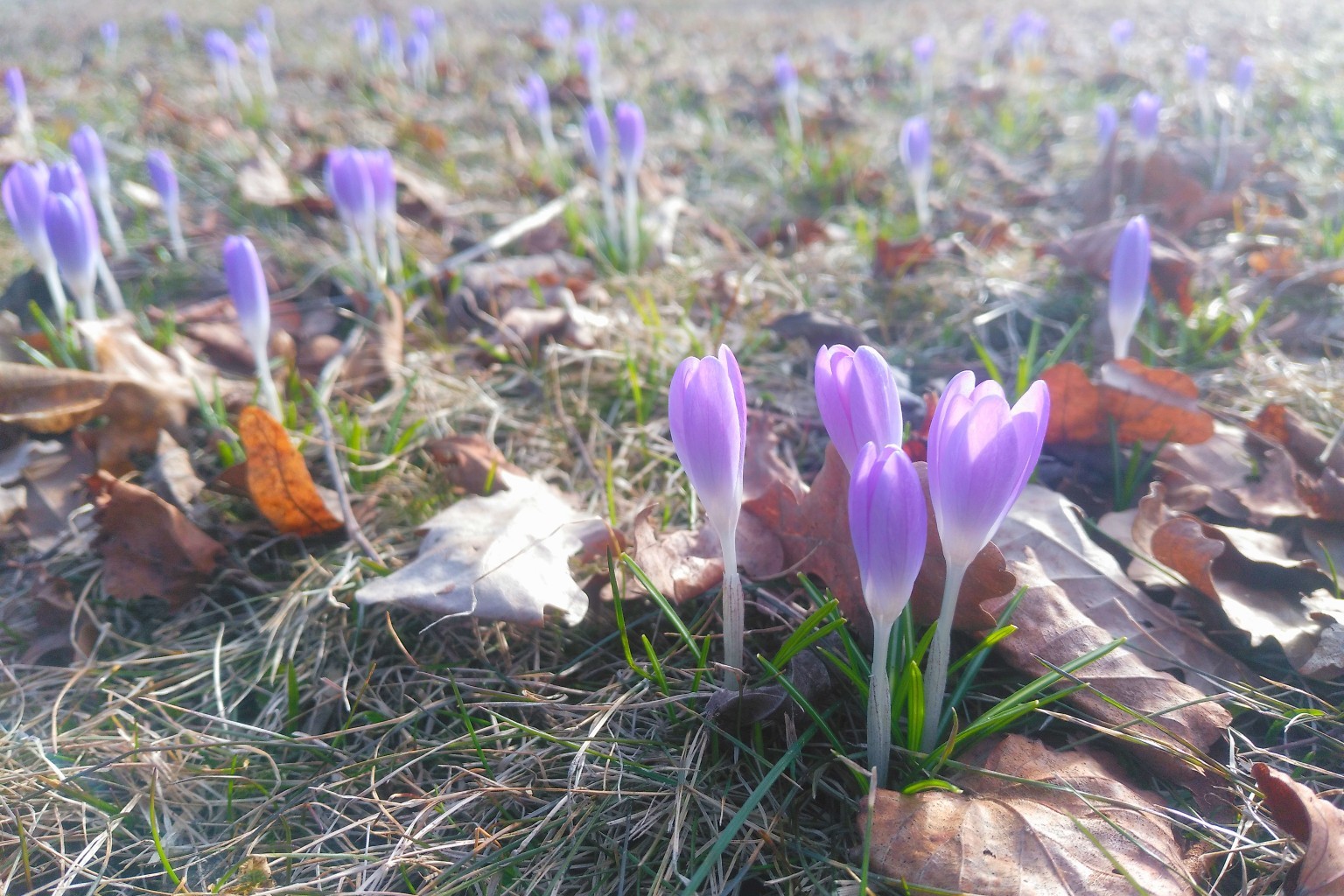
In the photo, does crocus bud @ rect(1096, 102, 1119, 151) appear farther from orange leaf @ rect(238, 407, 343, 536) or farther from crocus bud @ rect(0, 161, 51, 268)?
crocus bud @ rect(0, 161, 51, 268)

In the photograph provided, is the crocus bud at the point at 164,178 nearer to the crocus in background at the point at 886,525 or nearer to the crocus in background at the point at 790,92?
the crocus in background at the point at 790,92

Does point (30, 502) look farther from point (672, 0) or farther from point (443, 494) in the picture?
point (672, 0)

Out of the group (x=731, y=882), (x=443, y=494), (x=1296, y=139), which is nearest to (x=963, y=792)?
(x=731, y=882)

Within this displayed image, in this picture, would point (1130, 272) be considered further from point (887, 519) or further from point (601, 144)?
point (601, 144)

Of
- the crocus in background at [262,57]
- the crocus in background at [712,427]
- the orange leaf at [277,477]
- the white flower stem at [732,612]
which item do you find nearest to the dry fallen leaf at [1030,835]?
the white flower stem at [732,612]

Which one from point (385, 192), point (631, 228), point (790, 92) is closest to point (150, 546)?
point (385, 192)

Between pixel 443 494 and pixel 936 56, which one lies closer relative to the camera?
pixel 443 494
